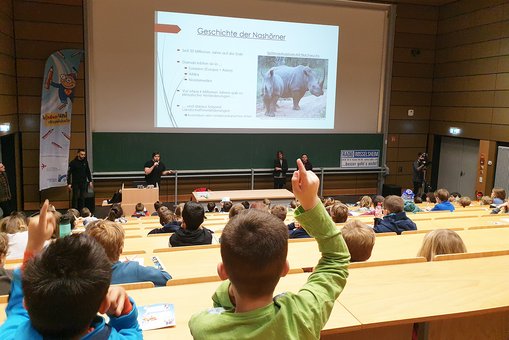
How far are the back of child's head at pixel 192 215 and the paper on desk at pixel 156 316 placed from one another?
1.82 m

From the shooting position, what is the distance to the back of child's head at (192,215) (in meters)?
3.76

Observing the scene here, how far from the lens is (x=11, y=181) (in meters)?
9.00

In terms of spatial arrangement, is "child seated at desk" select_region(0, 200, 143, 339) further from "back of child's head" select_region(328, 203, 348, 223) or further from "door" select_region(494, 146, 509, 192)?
"door" select_region(494, 146, 509, 192)

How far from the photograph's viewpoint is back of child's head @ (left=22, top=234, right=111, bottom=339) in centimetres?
111

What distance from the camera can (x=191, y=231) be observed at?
3873 millimetres

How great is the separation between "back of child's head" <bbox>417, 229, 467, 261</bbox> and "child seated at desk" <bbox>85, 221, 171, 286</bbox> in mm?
1760

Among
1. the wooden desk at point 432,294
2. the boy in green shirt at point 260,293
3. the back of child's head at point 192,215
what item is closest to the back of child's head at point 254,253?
the boy in green shirt at point 260,293

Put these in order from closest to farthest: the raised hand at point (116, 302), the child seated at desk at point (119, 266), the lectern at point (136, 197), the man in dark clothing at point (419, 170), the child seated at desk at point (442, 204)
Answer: the raised hand at point (116, 302), the child seated at desk at point (119, 266), the child seated at desk at point (442, 204), the lectern at point (136, 197), the man in dark clothing at point (419, 170)

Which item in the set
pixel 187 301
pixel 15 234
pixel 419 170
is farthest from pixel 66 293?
pixel 419 170

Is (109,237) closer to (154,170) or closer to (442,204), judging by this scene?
(442,204)

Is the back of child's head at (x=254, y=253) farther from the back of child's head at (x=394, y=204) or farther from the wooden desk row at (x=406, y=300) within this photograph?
the back of child's head at (x=394, y=204)

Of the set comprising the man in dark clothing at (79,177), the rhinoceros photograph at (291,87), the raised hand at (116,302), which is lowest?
the man in dark clothing at (79,177)

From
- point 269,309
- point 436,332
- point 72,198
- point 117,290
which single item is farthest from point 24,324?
point 72,198

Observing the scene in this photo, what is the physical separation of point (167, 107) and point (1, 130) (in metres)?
3.44
